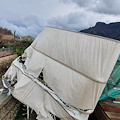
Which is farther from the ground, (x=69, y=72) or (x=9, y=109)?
(x=69, y=72)

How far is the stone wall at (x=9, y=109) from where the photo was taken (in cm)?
588

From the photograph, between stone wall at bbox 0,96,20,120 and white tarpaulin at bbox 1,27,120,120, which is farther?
stone wall at bbox 0,96,20,120

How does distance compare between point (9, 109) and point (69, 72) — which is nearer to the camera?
point (69, 72)

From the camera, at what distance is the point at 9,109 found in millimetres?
6387

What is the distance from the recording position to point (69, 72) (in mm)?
3902

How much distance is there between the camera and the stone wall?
588 cm

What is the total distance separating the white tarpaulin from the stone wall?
5.24 feet

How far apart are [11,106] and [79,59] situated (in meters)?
6.56

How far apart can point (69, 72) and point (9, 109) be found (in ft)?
18.9

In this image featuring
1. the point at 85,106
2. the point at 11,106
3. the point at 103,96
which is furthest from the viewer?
the point at 11,106

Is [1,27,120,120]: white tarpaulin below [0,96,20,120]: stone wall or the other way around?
the other way around

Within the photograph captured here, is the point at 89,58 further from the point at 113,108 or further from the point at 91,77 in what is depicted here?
the point at 113,108

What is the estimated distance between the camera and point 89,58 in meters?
3.37

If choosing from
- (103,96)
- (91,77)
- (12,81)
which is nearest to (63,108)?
(91,77)
